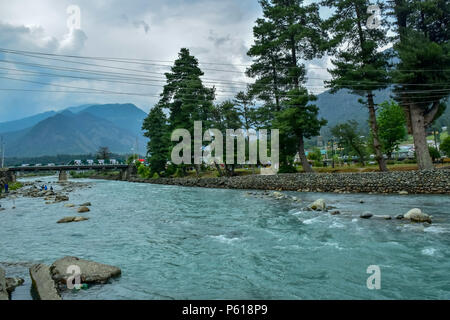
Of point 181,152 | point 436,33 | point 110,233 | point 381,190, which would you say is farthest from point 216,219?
point 181,152

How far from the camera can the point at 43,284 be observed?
248 inches

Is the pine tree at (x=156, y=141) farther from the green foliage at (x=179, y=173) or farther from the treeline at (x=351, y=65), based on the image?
the treeline at (x=351, y=65)

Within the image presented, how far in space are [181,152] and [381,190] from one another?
1444 inches

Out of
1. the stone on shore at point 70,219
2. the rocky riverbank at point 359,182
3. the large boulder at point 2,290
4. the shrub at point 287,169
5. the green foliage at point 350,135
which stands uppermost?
the green foliage at point 350,135

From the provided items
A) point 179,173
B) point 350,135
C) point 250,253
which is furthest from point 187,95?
point 250,253

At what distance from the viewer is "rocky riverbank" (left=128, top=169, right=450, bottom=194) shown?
72.3 feet

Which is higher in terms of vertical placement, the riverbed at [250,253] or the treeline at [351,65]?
the treeline at [351,65]

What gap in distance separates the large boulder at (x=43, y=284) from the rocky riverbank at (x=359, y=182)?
24.5 m

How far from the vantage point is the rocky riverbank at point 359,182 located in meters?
22.0

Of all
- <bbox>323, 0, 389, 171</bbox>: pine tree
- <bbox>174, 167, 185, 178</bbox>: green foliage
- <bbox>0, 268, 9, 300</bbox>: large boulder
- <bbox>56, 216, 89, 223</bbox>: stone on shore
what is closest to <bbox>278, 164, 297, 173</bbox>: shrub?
<bbox>323, 0, 389, 171</bbox>: pine tree

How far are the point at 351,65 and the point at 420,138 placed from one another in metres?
9.97

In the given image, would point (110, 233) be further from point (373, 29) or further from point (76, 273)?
point (373, 29)

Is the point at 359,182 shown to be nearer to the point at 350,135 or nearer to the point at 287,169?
the point at 287,169

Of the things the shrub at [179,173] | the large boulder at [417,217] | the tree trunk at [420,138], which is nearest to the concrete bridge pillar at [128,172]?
the shrub at [179,173]
